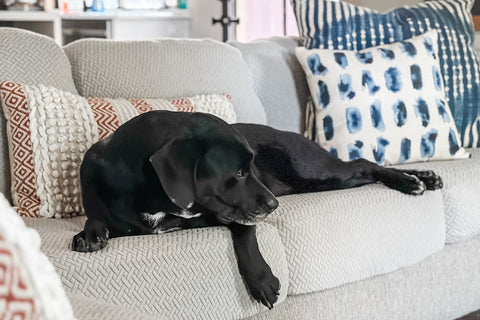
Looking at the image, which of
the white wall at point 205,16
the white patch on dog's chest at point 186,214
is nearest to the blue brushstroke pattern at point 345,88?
the white patch on dog's chest at point 186,214

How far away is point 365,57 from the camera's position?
2383 millimetres

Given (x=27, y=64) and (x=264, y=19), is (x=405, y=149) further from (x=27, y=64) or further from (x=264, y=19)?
(x=264, y=19)

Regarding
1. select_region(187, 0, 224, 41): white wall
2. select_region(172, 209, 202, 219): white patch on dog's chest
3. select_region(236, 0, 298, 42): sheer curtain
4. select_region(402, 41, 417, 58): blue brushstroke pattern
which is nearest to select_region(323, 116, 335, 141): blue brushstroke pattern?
select_region(402, 41, 417, 58): blue brushstroke pattern

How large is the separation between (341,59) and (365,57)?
0.09 meters

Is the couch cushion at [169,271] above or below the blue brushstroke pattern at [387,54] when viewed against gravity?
below

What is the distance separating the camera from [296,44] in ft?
8.83

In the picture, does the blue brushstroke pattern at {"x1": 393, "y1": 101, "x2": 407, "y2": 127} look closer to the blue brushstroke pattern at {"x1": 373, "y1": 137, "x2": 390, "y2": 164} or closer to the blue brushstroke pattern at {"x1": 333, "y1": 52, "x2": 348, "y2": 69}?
the blue brushstroke pattern at {"x1": 373, "y1": 137, "x2": 390, "y2": 164}

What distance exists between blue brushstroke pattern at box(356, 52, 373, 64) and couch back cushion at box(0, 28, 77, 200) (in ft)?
3.19

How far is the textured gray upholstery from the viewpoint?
1.68 metres

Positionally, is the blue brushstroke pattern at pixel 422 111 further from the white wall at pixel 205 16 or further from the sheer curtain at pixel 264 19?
the white wall at pixel 205 16

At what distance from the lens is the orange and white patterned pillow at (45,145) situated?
1721 millimetres

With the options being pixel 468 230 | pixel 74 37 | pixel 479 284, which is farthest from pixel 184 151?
pixel 74 37

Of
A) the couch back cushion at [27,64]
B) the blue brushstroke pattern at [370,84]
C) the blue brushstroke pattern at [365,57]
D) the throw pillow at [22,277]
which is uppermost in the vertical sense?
the throw pillow at [22,277]

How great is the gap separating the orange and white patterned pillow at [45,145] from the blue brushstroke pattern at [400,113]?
1016 millimetres
